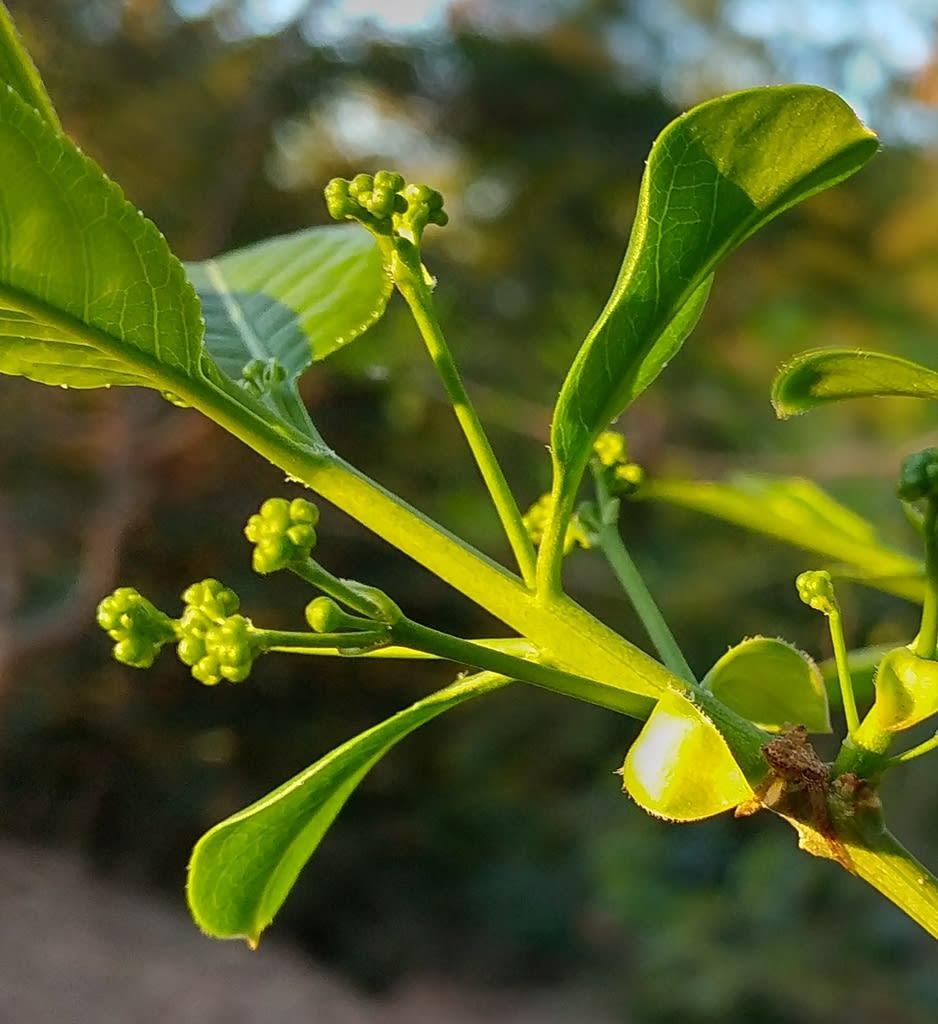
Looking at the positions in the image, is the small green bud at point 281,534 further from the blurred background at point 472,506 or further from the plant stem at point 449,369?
the blurred background at point 472,506

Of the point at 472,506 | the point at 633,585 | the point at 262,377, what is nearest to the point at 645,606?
the point at 633,585

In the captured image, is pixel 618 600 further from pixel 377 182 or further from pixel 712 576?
pixel 377 182

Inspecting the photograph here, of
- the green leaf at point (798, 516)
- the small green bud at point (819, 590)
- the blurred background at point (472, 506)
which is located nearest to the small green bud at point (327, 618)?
the small green bud at point (819, 590)

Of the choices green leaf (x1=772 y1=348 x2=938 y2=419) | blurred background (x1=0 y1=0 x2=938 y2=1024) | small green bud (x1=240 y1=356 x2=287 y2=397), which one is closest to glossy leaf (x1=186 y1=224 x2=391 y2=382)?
small green bud (x1=240 y1=356 x2=287 y2=397)

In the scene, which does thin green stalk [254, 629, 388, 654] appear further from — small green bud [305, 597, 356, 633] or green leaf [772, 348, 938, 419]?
green leaf [772, 348, 938, 419]

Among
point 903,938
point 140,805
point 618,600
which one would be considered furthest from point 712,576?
point 140,805

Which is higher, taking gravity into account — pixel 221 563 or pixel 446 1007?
pixel 221 563
